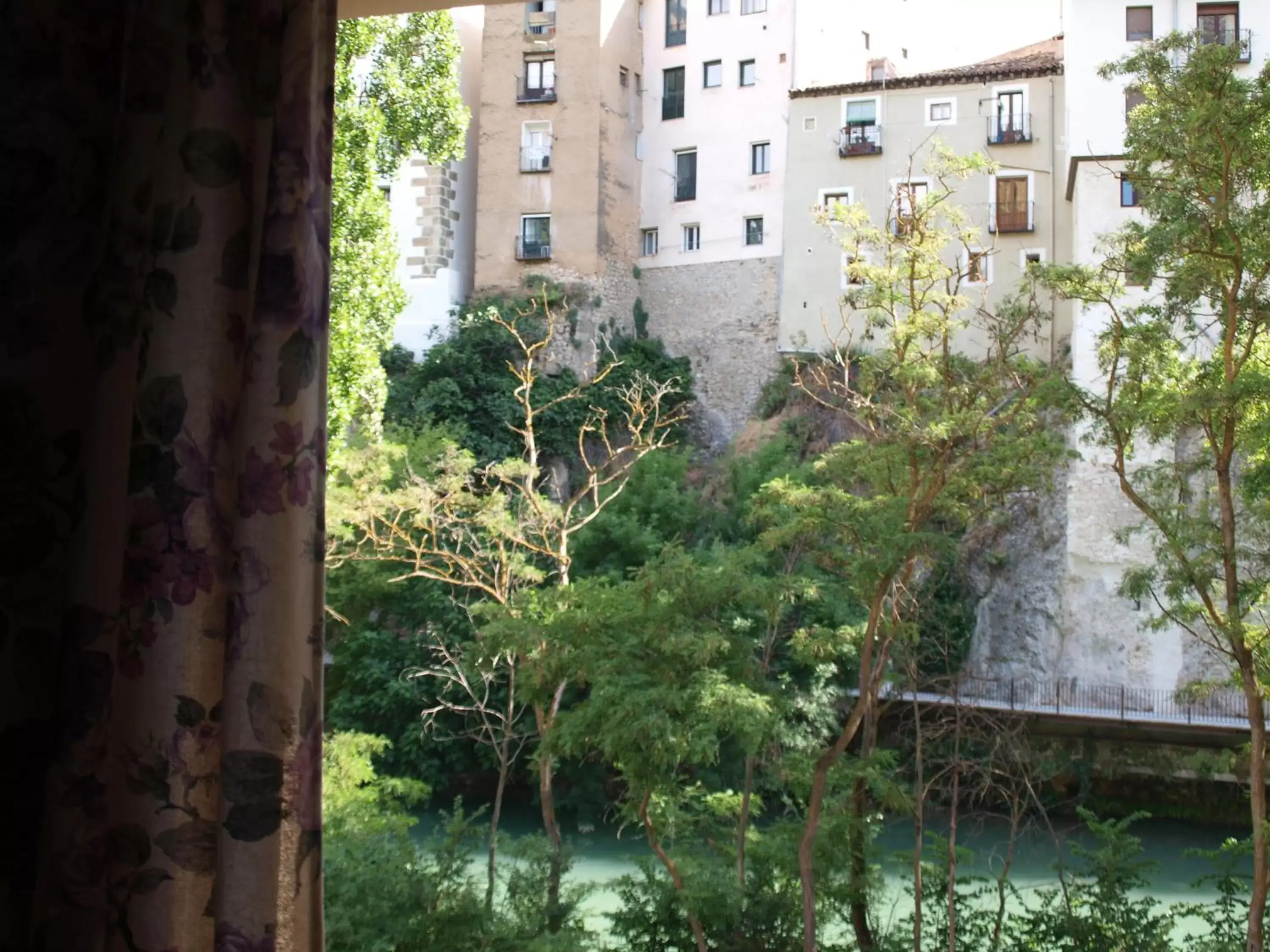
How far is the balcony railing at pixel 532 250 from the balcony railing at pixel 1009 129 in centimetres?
621

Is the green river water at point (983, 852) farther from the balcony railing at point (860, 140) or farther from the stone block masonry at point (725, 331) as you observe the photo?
the balcony railing at point (860, 140)

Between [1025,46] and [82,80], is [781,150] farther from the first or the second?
[82,80]

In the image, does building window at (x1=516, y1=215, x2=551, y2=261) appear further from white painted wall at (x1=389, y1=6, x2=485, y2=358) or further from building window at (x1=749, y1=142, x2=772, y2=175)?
building window at (x1=749, y1=142, x2=772, y2=175)

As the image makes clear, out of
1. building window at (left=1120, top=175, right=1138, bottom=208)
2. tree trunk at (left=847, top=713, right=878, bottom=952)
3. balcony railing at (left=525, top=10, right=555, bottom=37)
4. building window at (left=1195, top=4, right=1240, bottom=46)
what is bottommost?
tree trunk at (left=847, top=713, right=878, bottom=952)

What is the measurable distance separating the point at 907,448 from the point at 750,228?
39.4 feet

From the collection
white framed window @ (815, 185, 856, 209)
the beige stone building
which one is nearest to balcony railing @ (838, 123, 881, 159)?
white framed window @ (815, 185, 856, 209)

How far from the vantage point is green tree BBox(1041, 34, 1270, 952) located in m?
5.75

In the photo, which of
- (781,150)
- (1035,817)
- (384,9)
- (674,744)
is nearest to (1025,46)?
(781,150)

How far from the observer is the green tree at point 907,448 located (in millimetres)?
6902

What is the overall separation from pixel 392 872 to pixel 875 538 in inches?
130

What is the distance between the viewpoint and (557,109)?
60.6 feet

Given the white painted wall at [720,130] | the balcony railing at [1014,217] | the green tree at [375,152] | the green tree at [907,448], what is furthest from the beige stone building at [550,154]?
the green tree at [907,448]

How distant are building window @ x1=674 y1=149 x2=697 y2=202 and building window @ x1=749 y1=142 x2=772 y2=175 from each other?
0.93 meters

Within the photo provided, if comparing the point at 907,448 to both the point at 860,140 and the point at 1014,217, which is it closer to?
the point at 1014,217
